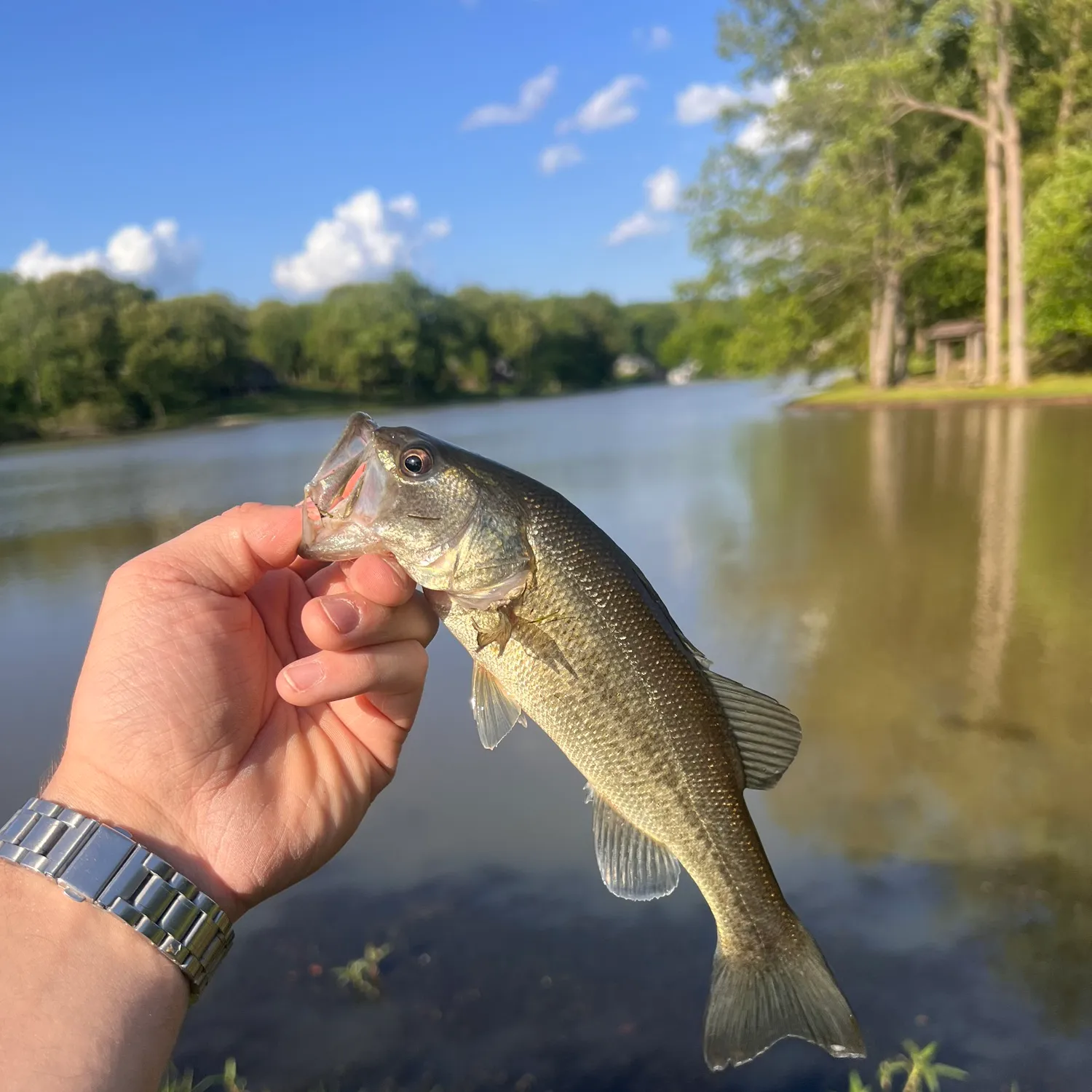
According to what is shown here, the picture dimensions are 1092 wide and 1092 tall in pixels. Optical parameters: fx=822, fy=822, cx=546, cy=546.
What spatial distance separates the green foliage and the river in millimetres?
21551

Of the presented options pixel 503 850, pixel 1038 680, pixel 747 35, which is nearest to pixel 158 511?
pixel 503 850

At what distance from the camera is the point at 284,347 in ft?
260

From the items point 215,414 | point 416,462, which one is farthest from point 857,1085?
point 215,414

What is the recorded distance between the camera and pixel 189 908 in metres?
2.02

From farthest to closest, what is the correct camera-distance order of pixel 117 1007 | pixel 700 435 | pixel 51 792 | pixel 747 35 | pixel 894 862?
pixel 747 35 → pixel 700 435 → pixel 894 862 → pixel 51 792 → pixel 117 1007

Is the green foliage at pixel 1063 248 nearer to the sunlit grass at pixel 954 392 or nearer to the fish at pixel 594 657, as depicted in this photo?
the sunlit grass at pixel 954 392

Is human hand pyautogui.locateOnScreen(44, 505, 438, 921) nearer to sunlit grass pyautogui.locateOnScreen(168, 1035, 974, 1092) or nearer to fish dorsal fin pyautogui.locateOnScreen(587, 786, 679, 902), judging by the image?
fish dorsal fin pyautogui.locateOnScreen(587, 786, 679, 902)

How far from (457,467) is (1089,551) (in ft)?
29.8

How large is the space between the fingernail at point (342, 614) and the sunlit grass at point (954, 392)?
92.6 feet

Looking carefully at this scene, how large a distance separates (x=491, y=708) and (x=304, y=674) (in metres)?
0.59

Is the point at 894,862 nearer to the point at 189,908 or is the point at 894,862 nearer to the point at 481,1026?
the point at 481,1026

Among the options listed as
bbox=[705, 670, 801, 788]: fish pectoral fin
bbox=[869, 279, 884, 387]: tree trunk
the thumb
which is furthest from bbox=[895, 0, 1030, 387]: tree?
the thumb

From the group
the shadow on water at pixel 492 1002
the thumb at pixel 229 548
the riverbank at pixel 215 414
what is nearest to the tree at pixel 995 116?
the shadow on water at pixel 492 1002

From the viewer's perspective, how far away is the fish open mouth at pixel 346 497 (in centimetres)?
233
